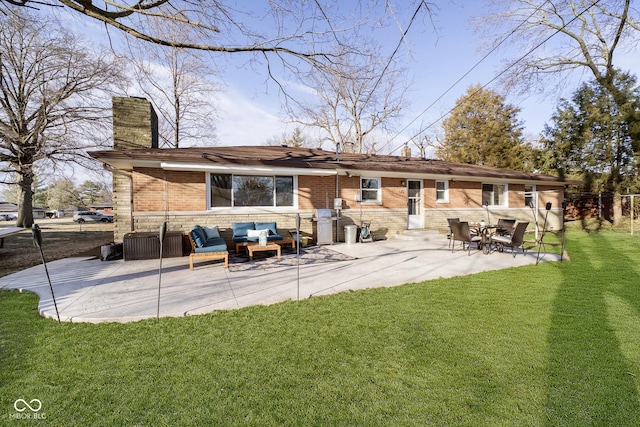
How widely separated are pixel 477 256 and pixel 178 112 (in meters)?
24.9

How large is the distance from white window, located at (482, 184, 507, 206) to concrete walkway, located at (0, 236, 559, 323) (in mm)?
7049

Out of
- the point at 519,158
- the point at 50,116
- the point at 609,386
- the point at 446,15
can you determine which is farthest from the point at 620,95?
the point at 50,116

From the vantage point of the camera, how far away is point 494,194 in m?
15.6

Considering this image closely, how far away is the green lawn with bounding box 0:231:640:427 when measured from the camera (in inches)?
87.3

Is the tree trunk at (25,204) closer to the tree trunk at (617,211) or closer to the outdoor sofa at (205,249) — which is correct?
the outdoor sofa at (205,249)

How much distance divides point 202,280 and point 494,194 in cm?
1572

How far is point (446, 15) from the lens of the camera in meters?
5.14

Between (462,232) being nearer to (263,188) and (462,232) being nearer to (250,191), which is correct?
(263,188)

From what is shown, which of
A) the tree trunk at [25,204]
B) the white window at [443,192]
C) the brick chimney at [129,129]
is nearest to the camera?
the brick chimney at [129,129]

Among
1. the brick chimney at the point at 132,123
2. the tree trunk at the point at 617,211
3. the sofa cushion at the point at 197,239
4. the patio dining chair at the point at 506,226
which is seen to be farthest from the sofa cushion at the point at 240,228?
the tree trunk at the point at 617,211

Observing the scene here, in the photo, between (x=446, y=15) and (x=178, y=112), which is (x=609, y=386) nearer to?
(x=446, y=15)
